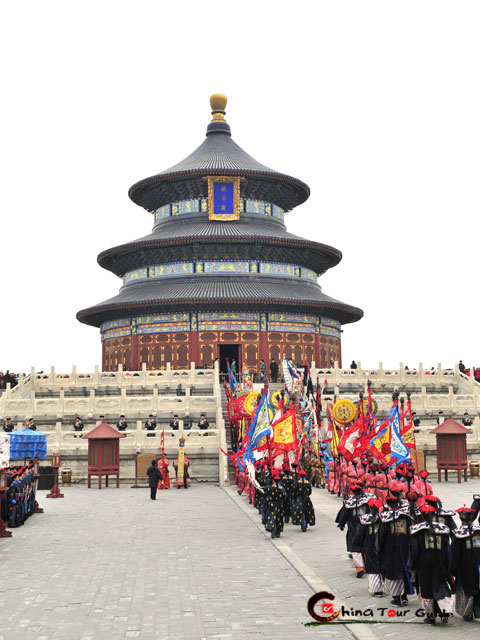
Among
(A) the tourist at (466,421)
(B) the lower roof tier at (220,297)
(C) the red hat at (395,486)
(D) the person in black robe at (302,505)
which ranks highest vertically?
(B) the lower roof tier at (220,297)

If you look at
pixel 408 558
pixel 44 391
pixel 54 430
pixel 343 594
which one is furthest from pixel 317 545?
pixel 44 391

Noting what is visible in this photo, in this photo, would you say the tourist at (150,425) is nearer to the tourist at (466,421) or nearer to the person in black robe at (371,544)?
the tourist at (466,421)

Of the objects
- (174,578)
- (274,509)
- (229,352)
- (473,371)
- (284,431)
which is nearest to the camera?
(174,578)

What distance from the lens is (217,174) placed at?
5412 centimetres

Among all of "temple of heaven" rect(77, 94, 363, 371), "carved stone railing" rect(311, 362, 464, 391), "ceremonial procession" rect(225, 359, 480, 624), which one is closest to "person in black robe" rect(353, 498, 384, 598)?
"ceremonial procession" rect(225, 359, 480, 624)

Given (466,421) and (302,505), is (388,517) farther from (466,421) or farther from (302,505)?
(466,421)

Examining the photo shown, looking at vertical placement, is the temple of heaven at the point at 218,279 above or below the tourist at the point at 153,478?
above

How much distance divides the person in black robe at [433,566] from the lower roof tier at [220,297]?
124 feet

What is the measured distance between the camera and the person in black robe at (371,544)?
464 inches

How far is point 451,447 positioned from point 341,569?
16449 mm

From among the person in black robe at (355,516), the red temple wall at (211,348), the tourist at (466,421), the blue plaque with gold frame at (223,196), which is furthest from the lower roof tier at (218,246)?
the person in black robe at (355,516)

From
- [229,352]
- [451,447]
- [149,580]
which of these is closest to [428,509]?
[149,580]

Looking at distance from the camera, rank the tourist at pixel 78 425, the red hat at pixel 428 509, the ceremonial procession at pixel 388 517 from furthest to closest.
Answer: the tourist at pixel 78 425 < the red hat at pixel 428 509 < the ceremonial procession at pixel 388 517

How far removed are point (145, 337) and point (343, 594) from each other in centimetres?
4037
